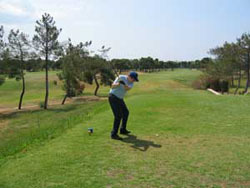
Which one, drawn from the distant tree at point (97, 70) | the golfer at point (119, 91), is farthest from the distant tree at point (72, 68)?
the golfer at point (119, 91)

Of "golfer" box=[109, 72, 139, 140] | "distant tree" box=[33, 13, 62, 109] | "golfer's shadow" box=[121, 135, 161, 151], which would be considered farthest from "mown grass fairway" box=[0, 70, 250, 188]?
"distant tree" box=[33, 13, 62, 109]

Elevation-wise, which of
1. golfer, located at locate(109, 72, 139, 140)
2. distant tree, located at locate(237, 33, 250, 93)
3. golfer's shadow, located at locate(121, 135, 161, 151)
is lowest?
golfer's shadow, located at locate(121, 135, 161, 151)

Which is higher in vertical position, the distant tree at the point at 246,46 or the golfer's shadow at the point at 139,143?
the distant tree at the point at 246,46

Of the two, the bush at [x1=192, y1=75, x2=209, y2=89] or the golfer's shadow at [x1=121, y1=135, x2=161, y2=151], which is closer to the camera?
the golfer's shadow at [x1=121, y1=135, x2=161, y2=151]

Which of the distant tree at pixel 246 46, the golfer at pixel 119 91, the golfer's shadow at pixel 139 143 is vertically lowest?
the golfer's shadow at pixel 139 143

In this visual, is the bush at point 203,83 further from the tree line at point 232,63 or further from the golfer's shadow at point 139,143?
the golfer's shadow at point 139,143

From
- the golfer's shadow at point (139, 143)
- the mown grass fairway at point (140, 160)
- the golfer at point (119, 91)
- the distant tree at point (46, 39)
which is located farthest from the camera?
the distant tree at point (46, 39)

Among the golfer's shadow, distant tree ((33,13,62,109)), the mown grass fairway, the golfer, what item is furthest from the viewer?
distant tree ((33,13,62,109))

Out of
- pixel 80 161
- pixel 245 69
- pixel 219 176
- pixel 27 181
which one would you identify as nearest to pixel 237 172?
pixel 219 176

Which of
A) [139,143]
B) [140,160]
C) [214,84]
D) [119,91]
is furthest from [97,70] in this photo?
[140,160]

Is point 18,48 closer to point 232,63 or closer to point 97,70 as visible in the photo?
point 97,70

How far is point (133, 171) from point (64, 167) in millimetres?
1212

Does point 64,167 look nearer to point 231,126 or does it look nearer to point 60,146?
point 60,146

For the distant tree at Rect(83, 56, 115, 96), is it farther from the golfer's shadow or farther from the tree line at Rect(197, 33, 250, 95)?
the golfer's shadow
